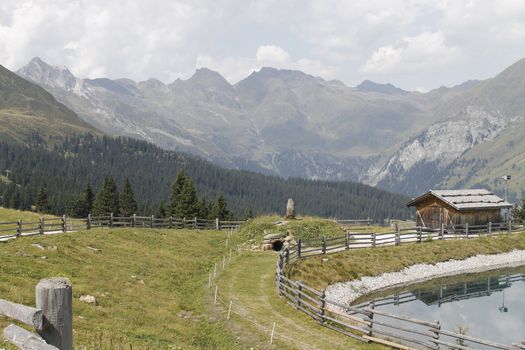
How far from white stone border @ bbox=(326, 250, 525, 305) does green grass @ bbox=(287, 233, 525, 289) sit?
0.67 m

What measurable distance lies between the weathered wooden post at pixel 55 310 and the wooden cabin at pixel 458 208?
68114mm

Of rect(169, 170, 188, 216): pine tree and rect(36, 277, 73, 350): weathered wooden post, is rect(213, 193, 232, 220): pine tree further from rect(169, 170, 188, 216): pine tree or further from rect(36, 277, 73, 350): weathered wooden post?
rect(36, 277, 73, 350): weathered wooden post

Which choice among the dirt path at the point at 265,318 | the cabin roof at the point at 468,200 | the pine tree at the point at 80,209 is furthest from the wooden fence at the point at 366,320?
the pine tree at the point at 80,209

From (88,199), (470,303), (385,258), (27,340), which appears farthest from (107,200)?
(27,340)

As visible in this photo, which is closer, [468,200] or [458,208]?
[458,208]

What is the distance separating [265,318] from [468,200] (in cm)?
5466

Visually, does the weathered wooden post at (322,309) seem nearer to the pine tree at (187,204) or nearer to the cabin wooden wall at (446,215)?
the cabin wooden wall at (446,215)

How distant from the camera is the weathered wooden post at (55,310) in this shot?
24.3 feet

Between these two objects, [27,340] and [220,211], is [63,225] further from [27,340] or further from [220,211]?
[220,211]

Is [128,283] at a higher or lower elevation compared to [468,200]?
lower

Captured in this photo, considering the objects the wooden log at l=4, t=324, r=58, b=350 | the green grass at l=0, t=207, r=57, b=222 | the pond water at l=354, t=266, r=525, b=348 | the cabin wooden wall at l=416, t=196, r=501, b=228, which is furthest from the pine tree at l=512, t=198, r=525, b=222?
the wooden log at l=4, t=324, r=58, b=350

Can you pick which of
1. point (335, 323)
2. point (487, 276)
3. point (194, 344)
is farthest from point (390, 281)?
point (194, 344)

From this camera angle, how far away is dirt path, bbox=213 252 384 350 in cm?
2384

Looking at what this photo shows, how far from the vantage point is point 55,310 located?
7477mm
